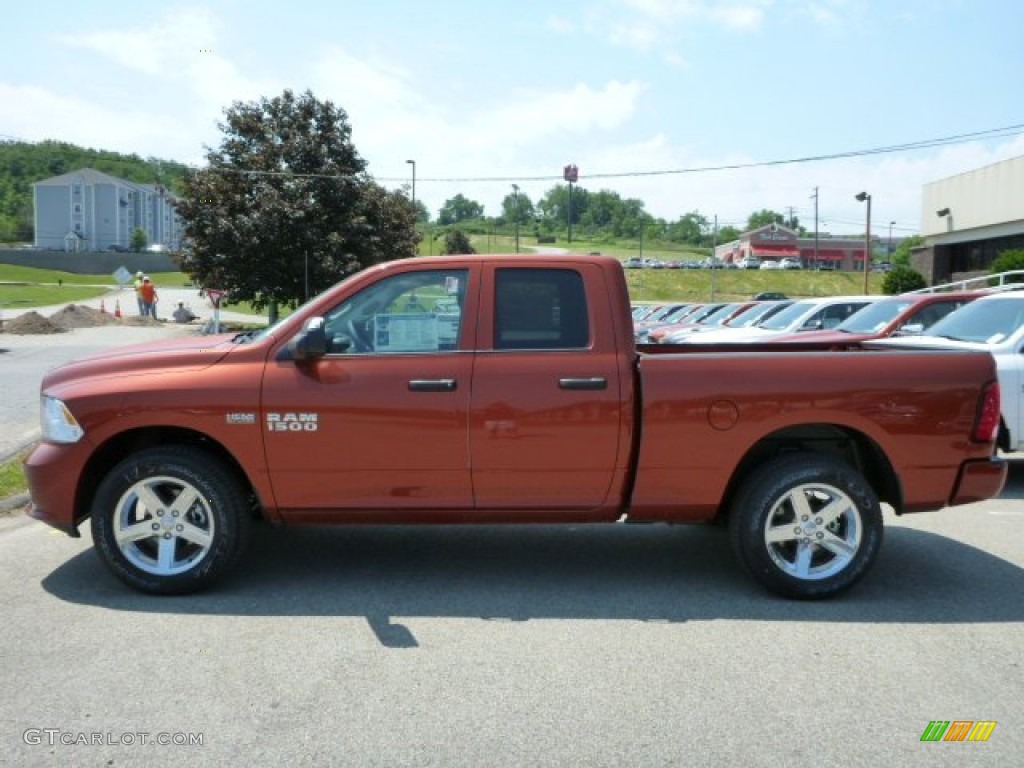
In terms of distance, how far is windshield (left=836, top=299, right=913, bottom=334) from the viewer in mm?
12383

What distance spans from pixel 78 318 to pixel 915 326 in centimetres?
3182

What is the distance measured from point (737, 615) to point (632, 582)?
2.53 ft

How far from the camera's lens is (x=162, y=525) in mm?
5246

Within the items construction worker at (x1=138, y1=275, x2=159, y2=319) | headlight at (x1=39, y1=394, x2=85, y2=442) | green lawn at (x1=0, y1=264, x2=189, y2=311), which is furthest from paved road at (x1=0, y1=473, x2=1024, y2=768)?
green lawn at (x1=0, y1=264, x2=189, y2=311)

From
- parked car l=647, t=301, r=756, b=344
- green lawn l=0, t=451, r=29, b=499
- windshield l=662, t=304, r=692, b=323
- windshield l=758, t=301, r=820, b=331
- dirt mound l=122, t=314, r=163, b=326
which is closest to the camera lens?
green lawn l=0, t=451, r=29, b=499

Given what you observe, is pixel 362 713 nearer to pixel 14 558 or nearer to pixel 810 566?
pixel 810 566

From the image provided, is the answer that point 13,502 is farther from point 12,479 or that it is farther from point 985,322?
point 985,322

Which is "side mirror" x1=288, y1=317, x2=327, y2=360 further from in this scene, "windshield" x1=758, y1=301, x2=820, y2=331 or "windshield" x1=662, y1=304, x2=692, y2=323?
"windshield" x1=662, y1=304, x2=692, y2=323

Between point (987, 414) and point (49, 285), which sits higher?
point (49, 285)

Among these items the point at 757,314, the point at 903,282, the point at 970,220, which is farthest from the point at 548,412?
the point at 970,220

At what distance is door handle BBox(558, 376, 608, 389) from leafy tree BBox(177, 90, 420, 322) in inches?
1092

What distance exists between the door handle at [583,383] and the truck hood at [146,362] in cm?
190

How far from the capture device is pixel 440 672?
429cm

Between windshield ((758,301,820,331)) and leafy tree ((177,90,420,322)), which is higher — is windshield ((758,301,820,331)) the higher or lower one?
the lower one
